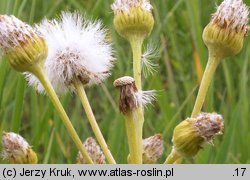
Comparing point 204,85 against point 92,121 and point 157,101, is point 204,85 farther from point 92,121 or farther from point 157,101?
point 157,101

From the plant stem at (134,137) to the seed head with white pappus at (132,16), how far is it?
295mm

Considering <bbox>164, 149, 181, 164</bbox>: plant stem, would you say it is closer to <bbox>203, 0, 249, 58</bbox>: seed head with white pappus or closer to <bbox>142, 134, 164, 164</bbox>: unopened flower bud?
<bbox>142, 134, 164, 164</bbox>: unopened flower bud

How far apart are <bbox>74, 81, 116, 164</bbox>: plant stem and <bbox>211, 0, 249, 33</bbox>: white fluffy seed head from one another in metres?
0.40

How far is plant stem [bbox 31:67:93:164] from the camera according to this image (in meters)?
1.66

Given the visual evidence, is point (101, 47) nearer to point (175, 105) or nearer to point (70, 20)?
point (70, 20)

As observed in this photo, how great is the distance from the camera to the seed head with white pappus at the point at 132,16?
1867 mm

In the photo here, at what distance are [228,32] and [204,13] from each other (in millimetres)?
1928

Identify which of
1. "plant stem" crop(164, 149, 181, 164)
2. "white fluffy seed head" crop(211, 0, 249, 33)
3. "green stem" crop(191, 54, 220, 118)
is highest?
"white fluffy seed head" crop(211, 0, 249, 33)

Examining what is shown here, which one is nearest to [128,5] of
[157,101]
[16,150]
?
[16,150]

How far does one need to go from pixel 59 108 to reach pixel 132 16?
0.37 m

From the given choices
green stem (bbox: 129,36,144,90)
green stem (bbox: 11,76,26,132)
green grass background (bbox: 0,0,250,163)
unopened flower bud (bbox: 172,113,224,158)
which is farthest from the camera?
green grass background (bbox: 0,0,250,163)

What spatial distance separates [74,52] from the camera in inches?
75.6

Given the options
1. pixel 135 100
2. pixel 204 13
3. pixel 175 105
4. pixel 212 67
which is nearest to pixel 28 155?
pixel 135 100

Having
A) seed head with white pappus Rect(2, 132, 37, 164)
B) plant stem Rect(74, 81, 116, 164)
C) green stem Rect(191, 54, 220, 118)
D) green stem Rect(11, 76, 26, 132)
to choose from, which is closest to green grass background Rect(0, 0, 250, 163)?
green stem Rect(11, 76, 26, 132)
